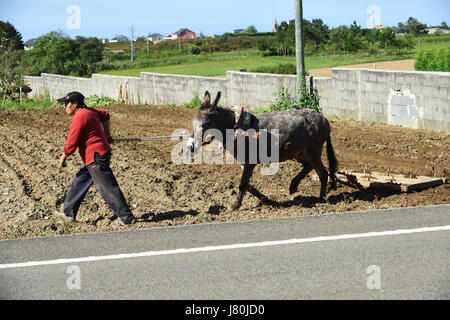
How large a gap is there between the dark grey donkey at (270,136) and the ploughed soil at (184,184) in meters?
0.56

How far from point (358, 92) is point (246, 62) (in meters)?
52.9

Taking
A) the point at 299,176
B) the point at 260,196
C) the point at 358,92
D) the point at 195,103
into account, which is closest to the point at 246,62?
the point at 195,103

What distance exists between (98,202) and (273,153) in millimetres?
3270

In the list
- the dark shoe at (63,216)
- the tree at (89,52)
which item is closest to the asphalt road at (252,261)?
the dark shoe at (63,216)

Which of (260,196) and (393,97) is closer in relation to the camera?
(260,196)

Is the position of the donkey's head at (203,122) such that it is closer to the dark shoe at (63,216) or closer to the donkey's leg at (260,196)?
the donkey's leg at (260,196)

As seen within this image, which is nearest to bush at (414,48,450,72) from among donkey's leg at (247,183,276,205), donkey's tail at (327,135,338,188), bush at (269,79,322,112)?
bush at (269,79,322,112)

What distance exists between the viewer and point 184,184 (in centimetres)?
1235

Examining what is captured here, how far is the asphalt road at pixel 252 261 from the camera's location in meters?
6.64

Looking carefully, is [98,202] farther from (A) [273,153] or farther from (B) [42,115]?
(B) [42,115]

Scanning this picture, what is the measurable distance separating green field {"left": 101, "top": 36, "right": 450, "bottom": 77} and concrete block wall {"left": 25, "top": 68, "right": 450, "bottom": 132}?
93.7 ft

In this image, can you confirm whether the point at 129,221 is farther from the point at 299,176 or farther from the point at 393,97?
the point at 393,97

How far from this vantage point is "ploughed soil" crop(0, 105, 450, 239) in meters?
10.2

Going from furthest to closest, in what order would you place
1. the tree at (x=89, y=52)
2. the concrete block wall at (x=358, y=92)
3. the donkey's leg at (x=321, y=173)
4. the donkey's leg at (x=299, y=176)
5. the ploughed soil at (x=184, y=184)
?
the tree at (x=89, y=52) < the concrete block wall at (x=358, y=92) < the donkey's leg at (x=299, y=176) < the donkey's leg at (x=321, y=173) < the ploughed soil at (x=184, y=184)
